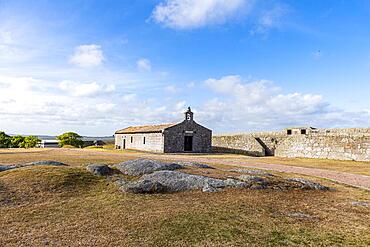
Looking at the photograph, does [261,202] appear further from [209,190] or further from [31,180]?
[31,180]

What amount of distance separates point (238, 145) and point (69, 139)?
2512 cm

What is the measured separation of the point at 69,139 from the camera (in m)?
48.1

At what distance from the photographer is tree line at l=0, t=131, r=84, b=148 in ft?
149

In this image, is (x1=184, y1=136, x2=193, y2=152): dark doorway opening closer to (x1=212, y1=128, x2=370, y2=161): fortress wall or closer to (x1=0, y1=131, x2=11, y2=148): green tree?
(x1=212, y1=128, x2=370, y2=161): fortress wall

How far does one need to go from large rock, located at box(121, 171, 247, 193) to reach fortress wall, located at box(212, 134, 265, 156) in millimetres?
25893

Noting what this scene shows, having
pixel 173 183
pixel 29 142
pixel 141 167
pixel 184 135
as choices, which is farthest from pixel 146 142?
pixel 173 183

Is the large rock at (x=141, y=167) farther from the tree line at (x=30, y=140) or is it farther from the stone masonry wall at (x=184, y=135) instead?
the tree line at (x=30, y=140)

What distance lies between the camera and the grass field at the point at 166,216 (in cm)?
630

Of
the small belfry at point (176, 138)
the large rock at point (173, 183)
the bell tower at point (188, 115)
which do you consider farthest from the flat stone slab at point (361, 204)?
the bell tower at point (188, 115)

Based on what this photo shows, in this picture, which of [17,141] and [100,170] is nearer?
[100,170]

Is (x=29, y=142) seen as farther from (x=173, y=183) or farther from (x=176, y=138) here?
(x=173, y=183)

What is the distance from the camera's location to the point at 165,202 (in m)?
9.05

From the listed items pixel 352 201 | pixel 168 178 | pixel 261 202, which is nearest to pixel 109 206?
pixel 168 178

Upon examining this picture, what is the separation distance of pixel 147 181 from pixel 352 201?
650 centimetres
